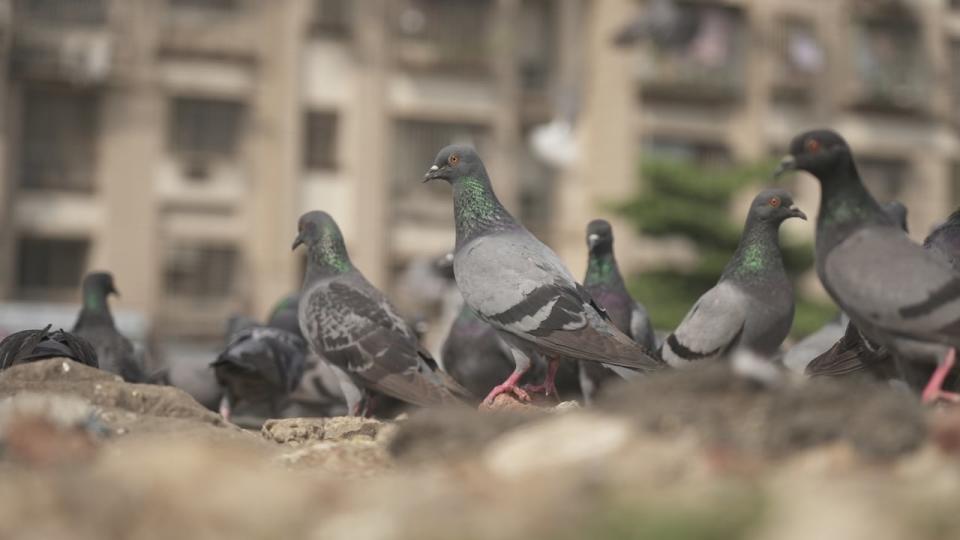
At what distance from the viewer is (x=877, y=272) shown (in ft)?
18.0

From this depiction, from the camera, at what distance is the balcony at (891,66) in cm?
3656

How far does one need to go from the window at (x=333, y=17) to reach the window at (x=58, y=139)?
5540mm

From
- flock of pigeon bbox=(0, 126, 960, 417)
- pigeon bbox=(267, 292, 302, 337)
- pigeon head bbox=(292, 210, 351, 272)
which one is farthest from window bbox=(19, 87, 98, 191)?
pigeon head bbox=(292, 210, 351, 272)

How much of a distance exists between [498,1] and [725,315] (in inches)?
1071

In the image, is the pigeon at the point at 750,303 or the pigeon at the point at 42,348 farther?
the pigeon at the point at 750,303

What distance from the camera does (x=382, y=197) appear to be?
32375 mm

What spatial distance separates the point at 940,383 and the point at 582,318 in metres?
2.45

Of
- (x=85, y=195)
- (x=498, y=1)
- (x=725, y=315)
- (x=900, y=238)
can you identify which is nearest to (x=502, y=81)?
(x=498, y=1)

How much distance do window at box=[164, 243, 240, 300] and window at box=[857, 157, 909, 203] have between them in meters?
17.1

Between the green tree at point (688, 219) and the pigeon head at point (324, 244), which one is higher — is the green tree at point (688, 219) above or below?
below

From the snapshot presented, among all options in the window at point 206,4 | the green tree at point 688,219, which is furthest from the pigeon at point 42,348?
the window at point 206,4

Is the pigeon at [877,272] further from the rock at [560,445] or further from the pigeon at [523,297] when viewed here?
the pigeon at [523,297]

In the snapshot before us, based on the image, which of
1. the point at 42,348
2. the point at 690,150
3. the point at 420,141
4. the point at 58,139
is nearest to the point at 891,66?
the point at 690,150

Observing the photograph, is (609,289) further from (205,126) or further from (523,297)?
(205,126)
